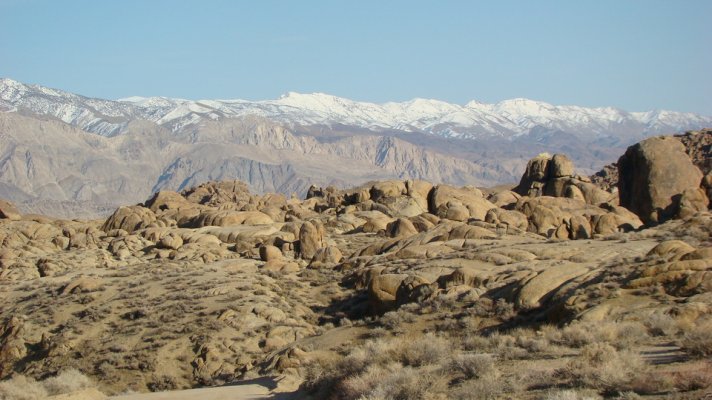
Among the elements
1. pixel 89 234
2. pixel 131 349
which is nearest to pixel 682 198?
pixel 131 349

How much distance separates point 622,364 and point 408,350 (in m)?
5.05

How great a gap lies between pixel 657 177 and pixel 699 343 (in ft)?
144

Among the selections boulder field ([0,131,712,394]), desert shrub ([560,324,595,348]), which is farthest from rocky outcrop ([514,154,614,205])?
desert shrub ([560,324,595,348])

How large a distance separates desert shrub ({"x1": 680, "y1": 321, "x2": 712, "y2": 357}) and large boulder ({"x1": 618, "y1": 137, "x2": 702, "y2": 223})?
39729 mm

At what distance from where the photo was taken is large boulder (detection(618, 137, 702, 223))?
5488 cm

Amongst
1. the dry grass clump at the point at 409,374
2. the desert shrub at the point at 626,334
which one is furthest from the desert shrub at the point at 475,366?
the desert shrub at the point at 626,334

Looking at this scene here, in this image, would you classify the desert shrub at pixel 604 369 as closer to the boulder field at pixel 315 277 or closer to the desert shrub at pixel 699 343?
the desert shrub at pixel 699 343

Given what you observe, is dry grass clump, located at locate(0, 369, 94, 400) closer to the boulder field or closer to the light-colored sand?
the light-colored sand

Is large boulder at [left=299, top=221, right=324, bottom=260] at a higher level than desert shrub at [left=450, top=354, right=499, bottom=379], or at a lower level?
lower

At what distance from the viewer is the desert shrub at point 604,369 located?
13430mm

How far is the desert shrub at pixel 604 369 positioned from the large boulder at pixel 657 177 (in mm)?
40732

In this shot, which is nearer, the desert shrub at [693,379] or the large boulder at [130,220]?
the desert shrub at [693,379]

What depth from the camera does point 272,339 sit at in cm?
3209

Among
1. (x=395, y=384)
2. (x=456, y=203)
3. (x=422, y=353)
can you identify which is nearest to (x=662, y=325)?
(x=422, y=353)
